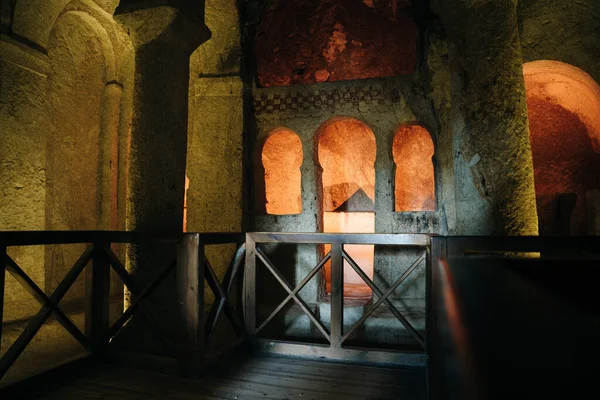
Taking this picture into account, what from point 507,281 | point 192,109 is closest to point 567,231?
point 192,109

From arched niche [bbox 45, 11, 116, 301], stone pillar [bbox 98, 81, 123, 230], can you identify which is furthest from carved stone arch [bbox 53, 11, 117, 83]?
stone pillar [bbox 98, 81, 123, 230]

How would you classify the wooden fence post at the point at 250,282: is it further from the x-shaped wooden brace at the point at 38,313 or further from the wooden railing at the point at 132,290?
the x-shaped wooden brace at the point at 38,313

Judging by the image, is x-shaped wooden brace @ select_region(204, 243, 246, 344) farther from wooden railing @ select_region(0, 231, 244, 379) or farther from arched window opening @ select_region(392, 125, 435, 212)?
arched window opening @ select_region(392, 125, 435, 212)

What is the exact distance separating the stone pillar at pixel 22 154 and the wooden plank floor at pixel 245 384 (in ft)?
8.29

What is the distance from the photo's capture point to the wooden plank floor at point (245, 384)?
10.5 feet

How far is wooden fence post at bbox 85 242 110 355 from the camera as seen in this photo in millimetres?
3883

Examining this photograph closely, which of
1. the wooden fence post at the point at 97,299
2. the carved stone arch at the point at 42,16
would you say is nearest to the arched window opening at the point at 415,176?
the carved stone arch at the point at 42,16

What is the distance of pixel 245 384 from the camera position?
3.45 metres

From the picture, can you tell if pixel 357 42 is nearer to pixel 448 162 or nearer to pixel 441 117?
pixel 441 117

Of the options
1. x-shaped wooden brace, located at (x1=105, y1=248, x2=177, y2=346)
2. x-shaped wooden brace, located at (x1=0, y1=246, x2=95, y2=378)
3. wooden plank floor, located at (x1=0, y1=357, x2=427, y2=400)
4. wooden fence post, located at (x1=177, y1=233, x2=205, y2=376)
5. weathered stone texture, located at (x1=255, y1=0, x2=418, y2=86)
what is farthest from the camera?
weathered stone texture, located at (x1=255, y1=0, x2=418, y2=86)

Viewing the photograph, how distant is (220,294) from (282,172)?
5156mm

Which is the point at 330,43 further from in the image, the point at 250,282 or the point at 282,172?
the point at 250,282

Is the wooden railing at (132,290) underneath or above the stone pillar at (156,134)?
underneath

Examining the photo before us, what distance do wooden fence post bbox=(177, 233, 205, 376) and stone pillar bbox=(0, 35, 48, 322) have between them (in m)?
3.13
